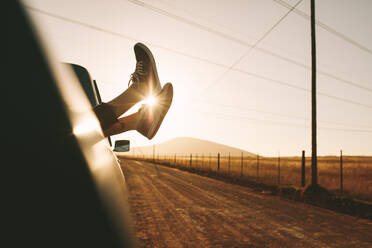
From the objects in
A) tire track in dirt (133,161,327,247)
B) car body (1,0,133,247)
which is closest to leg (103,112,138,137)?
car body (1,0,133,247)

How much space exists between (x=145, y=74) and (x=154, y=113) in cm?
72

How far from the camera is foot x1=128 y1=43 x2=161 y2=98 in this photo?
9.59ft

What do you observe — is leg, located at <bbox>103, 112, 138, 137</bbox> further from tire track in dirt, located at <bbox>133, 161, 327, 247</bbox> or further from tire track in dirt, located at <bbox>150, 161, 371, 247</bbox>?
tire track in dirt, located at <bbox>150, 161, 371, 247</bbox>

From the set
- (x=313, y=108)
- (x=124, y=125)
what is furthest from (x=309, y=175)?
(x=124, y=125)

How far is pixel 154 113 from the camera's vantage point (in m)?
2.75

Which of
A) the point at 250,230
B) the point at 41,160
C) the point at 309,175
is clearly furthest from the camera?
the point at 309,175

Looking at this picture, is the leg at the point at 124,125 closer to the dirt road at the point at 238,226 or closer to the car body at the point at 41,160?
the car body at the point at 41,160

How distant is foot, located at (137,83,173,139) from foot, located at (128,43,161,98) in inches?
6.0

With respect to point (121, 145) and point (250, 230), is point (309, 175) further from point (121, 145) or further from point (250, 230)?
point (121, 145)

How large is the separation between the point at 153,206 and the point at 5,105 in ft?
18.4

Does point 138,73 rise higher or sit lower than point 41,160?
higher

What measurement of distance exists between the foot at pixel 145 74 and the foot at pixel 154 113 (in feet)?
0.50

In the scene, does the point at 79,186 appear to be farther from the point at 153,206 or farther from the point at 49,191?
the point at 153,206

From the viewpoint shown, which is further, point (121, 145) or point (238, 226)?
point (238, 226)
